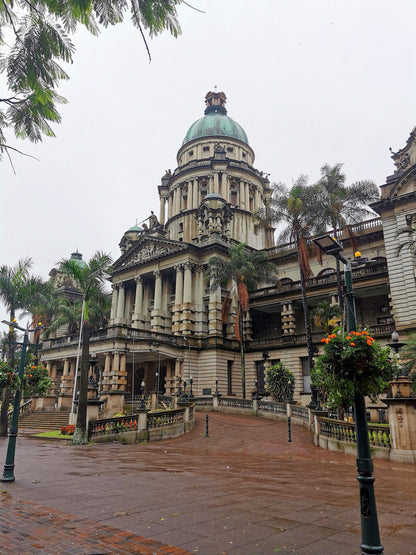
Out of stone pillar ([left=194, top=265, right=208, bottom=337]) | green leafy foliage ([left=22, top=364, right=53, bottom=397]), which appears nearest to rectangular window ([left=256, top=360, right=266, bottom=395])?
stone pillar ([left=194, top=265, right=208, bottom=337])

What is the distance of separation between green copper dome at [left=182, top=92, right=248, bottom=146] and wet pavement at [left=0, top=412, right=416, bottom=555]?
191 ft

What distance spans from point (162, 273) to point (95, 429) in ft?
93.0

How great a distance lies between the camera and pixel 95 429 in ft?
75.9

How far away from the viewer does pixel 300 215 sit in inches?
1289

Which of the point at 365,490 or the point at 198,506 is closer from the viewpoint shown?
the point at 365,490

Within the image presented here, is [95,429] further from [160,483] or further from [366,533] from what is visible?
[366,533]

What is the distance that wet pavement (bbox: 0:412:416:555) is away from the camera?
5496 millimetres

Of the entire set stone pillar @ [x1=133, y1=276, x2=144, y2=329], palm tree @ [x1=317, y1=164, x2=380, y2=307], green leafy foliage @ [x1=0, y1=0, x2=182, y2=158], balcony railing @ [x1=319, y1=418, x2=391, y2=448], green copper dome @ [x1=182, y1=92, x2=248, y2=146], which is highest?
green copper dome @ [x1=182, y1=92, x2=248, y2=146]

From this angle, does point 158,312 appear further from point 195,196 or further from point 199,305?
point 195,196

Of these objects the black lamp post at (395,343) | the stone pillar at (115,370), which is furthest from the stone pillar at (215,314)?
the black lamp post at (395,343)

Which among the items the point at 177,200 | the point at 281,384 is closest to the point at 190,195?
the point at 177,200

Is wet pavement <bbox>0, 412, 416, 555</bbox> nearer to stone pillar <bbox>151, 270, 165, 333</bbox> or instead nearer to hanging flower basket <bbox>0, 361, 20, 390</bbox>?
hanging flower basket <bbox>0, 361, 20, 390</bbox>

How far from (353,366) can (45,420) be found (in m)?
35.0

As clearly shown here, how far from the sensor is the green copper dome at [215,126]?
6556 cm
